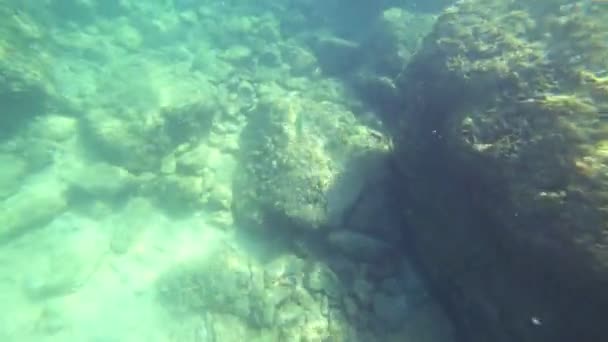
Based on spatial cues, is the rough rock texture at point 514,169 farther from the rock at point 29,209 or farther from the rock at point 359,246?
the rock at point 29,209

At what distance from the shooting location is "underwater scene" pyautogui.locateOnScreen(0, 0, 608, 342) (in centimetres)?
478

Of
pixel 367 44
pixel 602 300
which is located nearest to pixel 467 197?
pixel 602 300

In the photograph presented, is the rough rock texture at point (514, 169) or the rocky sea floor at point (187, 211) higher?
the rough rock texture at point (514, 169)

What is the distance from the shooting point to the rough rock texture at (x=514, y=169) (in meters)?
4.30

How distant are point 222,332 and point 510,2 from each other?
744 centimetres

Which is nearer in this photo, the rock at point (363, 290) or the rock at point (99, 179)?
the rock at point (363, 290)

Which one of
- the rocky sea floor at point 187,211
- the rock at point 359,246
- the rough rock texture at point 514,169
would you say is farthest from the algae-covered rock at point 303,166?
the rough rock texture at point 514,169

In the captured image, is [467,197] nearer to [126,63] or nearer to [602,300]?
[602,300]

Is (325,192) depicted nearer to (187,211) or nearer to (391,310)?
(391,310)

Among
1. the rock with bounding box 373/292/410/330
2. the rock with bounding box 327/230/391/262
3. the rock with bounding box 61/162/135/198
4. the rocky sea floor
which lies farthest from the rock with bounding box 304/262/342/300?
the rock with bounding box 61/162/135/198

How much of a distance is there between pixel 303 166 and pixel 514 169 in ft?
12.0

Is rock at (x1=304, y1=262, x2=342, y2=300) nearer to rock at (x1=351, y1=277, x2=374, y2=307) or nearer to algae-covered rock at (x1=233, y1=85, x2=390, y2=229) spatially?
rock at (x1=351, y1=277, x2=374, y2=307)

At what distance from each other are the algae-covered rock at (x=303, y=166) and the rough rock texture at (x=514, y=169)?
3.35ft

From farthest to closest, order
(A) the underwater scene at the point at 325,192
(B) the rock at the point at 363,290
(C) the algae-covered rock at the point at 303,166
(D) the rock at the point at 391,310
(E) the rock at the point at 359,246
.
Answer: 1. (C) the algae-covered rock at the point at 303,166
2. (E) the rock at the point at 359,246
3. (B) the rock at the point at 363,290
4. (D) the rock at the point at 391,310
5. (A) the underwater scene at the point at 325,192
